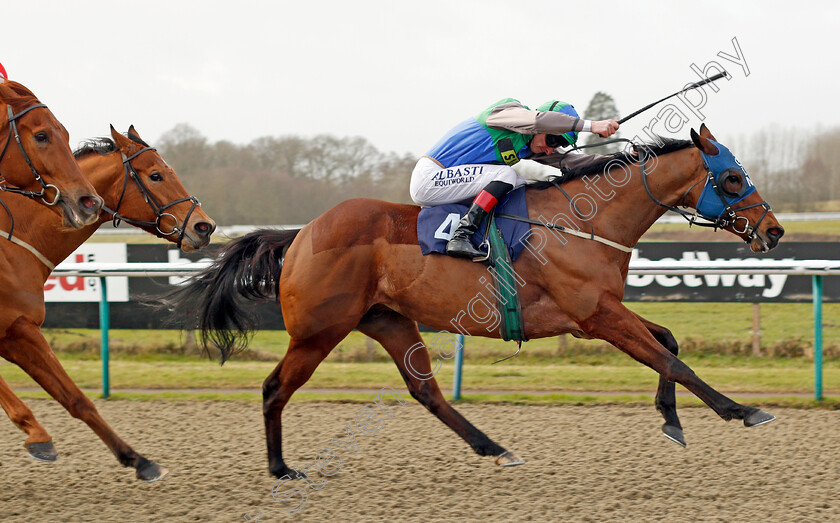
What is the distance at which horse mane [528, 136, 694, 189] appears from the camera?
4121 mm

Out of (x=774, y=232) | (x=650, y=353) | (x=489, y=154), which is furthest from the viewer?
→ (x=489, y=154)

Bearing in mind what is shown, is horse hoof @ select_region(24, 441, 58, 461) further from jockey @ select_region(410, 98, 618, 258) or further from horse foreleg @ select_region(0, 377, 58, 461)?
jockey @ select_region(410, 98, 618, 258)

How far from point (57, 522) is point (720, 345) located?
6.41 meters

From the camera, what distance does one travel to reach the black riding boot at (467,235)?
4008 millimetres

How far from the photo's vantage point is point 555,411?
5.64 m

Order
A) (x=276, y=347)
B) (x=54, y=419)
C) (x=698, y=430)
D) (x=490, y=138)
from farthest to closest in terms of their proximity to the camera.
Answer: (x=276, y=347) < (x=54, y=419) < (x=698, y=430) < (x=490, y=138)

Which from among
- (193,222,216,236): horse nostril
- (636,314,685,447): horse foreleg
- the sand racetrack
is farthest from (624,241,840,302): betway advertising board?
(193,222,216,236): horse nostril

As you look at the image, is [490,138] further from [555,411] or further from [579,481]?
[555,411]

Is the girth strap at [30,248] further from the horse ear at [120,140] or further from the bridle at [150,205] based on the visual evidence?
the horse ear at [120,140]

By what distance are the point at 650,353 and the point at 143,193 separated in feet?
9.27

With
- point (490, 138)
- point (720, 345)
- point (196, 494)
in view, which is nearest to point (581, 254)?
point (490, 138)

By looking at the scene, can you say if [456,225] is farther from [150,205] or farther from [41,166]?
[41,166]

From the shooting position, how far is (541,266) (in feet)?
13.3

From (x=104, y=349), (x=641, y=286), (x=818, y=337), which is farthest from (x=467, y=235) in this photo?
(x=641, y=286)
